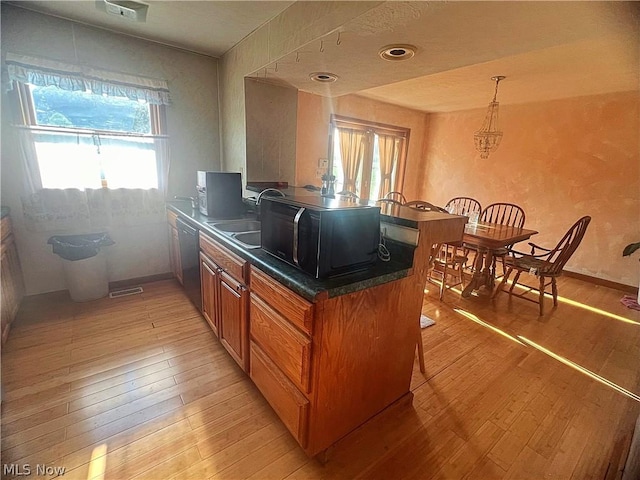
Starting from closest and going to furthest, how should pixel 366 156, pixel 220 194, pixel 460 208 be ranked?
pixel 220 194
pixel 460 208
pixel 366 156

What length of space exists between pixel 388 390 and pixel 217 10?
9.05 feet

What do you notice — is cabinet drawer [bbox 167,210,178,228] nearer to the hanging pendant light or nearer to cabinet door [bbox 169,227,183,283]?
cabinet door [bbox 169,227,183,283]

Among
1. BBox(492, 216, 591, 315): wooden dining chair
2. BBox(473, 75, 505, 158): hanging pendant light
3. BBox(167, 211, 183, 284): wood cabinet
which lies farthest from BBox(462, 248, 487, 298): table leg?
BBox(167, 211, 183, 284): wood cabinet

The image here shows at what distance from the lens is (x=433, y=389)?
5.98 ft

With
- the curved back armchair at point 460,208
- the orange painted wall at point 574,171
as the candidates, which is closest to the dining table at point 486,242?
the curved back armchair at point 460,208

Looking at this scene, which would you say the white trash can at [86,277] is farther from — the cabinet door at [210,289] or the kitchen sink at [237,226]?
the kitchen sink at [237,226]

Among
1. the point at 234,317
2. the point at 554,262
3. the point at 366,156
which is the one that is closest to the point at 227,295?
the point at 234,317

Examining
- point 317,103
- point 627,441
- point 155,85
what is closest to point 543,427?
point 627,441

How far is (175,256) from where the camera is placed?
119 inches

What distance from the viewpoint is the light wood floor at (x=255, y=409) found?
4.35 ft

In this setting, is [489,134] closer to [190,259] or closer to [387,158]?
[387,158]

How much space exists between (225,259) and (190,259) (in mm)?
821

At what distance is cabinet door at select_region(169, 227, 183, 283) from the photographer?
286 centimetres

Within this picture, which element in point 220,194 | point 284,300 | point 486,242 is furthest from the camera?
point 486,242
